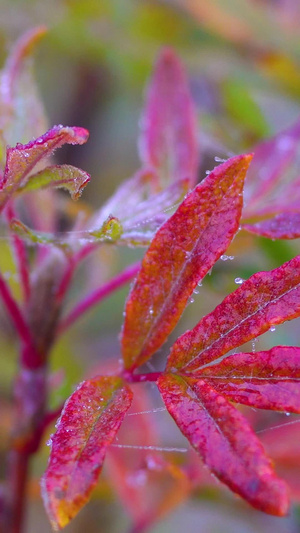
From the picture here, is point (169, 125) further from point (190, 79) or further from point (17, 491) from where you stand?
point (190, 79)

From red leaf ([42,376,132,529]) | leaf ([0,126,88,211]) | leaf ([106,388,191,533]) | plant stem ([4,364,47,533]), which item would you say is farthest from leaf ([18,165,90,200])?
leaf ([106,388,191,533])

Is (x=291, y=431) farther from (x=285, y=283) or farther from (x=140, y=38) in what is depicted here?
(x=140, y=38)

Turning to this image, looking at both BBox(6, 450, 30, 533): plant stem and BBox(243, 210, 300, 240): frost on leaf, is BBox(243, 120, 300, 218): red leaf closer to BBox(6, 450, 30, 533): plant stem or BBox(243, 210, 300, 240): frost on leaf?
BBox(243, 210, 300, 240): frost on leaf

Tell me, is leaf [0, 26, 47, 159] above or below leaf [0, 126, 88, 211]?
above

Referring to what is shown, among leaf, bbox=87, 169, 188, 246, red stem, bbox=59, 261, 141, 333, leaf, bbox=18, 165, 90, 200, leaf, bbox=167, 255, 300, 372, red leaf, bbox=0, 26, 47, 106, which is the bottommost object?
leaf, bbox=167, 255, 300, 372

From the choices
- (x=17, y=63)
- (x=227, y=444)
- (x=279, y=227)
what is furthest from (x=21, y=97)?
(x=227, y=444)

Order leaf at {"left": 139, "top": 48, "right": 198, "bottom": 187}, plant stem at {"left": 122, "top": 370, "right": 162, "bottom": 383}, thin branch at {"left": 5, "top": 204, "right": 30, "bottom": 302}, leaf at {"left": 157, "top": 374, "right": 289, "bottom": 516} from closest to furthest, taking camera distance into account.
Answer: leaf at {"left": 157, "top": 374, "right": 289, "bottom": 516}
plant stem at {"left": 122, "top": 370, "right": 162, "bottom": 383}
thin branch at {"left": 5, "top": 204, "right": 30, "bottom": 302}
leaf at {"left": 139, "top": 48, "right": 198, "bottom": 187}

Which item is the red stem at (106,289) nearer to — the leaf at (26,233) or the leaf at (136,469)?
the leaf at (26,233)

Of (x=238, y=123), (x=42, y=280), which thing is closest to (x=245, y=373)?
(x=42, y=280)
